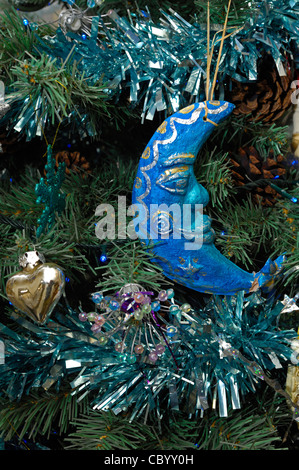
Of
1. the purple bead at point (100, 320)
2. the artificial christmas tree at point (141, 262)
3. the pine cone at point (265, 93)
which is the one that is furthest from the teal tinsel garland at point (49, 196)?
the pine cone at point (265, 93)

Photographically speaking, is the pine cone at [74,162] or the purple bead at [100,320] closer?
the purple bead at [100,320]

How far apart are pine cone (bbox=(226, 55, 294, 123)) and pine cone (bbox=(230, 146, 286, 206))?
0.04 m

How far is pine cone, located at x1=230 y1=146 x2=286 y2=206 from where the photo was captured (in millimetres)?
515

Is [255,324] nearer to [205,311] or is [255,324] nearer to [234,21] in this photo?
[205,311]

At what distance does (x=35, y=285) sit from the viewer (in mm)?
434

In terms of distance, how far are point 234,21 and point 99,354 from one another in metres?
0.36

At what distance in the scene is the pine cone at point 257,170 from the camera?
0.51m

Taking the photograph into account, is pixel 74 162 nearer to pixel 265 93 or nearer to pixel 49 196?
pixel 49 196

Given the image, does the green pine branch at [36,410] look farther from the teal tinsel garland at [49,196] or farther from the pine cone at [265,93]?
the pine cone at [265,93]

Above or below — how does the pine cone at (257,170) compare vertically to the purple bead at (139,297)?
above

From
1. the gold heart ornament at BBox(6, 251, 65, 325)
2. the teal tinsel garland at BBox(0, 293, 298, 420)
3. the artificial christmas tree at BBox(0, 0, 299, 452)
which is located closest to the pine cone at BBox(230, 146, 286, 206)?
the artificial christmas tree at BBox(0, 0, 299, 452)

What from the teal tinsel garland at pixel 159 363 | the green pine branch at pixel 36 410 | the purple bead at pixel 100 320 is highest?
the purple bead at pixel 100 320

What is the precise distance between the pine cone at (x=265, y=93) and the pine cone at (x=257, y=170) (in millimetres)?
42
